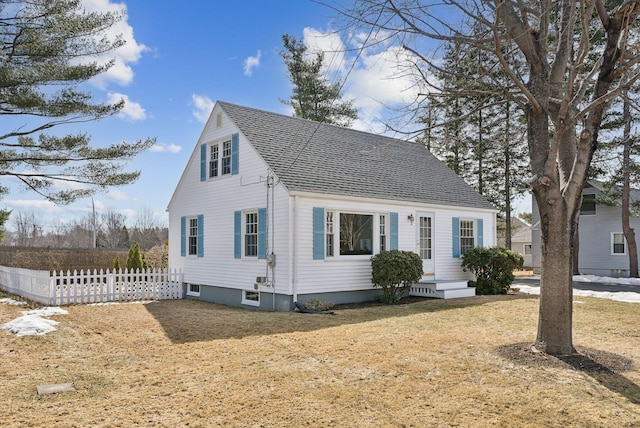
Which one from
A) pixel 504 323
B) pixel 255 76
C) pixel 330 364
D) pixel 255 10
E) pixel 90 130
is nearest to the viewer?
pixel 330 364

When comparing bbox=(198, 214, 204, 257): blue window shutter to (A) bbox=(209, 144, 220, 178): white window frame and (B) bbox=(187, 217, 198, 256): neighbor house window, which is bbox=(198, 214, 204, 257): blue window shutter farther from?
(A) bbox=(209, 144, 220, 178): white window frame

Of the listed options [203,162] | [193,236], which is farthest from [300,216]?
[193,236]

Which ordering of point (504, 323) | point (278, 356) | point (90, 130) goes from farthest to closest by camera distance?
point (90, 130), point (504, 323), point (278, 356)

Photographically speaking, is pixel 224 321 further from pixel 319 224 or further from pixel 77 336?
pixel 319 224

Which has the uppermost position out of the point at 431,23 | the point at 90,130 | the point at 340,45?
the point at 90,130

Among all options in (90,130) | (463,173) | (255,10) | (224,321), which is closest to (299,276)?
(224,321)

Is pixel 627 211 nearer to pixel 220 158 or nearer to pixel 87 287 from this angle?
pixel 220 158

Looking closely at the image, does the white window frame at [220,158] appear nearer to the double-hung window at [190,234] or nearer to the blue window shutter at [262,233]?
the double-hung window at [190,234]

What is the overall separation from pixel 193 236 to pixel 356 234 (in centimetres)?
595

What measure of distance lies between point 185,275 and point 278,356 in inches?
379

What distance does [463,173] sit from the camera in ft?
93.2

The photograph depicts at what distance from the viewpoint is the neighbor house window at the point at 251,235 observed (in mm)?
12758

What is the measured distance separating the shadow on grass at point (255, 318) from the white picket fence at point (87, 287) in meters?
1.08

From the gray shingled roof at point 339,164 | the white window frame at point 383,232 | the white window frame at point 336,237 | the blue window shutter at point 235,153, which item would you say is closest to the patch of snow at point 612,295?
the gray shingled roof at point 339,164
